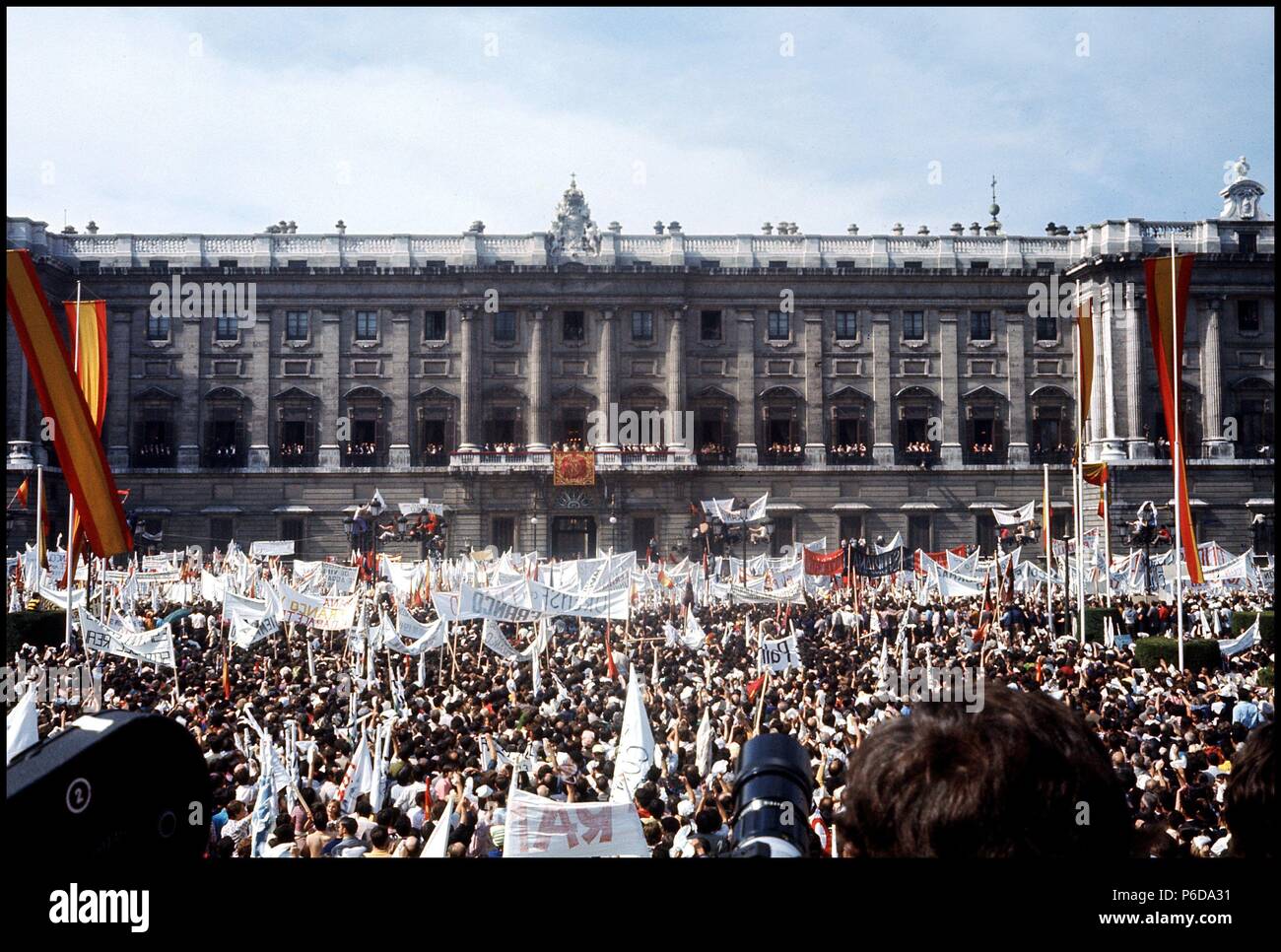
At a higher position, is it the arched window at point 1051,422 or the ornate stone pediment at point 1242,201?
the ornate stone pediment at point 1242,201

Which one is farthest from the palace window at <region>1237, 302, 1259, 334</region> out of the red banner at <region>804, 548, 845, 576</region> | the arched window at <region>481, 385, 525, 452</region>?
the arched window at <region>481, 385, 525, 452</region>

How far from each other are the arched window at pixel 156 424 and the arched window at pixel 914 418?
33.8 meters

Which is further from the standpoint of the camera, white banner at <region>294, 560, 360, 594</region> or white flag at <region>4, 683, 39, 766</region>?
white banner at <region>294, 560, 360, 594</region>

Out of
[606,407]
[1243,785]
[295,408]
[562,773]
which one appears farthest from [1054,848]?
[295,408]

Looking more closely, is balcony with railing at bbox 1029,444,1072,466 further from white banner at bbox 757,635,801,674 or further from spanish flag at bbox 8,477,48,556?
spanish flag at bbox 8,477,48,556

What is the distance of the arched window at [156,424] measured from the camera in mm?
47281

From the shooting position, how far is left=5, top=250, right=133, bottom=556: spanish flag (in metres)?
9.78

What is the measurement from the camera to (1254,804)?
2.70 meters

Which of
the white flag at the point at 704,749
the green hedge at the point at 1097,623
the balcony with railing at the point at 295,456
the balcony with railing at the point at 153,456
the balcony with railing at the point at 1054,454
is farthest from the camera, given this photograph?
the balcony with railing at the point at 1054,454

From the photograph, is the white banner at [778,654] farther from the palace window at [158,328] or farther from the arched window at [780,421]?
the palace window at [158,328]

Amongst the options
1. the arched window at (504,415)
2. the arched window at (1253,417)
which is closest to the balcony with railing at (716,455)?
the arched window at (504,415)

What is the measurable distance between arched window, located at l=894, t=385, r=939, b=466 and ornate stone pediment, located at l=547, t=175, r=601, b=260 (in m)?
16.1

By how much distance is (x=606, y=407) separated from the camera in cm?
4797
